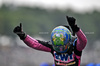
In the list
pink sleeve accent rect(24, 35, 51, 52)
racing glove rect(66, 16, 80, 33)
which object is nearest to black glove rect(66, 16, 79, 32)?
racing glove rect(66, 16, 80, 33)

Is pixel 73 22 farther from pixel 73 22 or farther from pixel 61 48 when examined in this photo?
pixel 61 48

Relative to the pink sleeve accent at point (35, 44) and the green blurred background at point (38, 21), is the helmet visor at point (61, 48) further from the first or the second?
the green blurred background at point (38, 21)

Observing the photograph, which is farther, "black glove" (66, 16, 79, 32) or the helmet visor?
the helmet visor

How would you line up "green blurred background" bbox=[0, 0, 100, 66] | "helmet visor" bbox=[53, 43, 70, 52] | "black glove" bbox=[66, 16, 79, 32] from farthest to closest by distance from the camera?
"green blurred background" bbox=[0, 0, 100, 66] < "helmet visor" bbox=[53, 43, 70, 52] < "black glove" bbox=[66, 16, 79, 32]

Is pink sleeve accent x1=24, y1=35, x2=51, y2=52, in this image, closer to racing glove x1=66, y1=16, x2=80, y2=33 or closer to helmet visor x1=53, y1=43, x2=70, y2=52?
helmet visor x1=53, y1=43, x2=70, y2=52

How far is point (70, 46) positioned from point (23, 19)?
61.8 m

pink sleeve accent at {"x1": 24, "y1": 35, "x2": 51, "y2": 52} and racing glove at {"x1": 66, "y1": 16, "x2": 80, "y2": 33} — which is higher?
racing glove at {"x1": 66, "y1": 16, "x2": 80, "y2": 33}

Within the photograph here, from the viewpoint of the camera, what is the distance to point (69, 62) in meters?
6.50

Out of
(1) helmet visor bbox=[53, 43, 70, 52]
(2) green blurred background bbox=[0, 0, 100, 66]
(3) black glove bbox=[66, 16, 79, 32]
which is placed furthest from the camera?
(2) green blurred background bbox=[0, 0, 100, 66]

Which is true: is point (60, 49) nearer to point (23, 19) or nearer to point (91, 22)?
point (23, 19)

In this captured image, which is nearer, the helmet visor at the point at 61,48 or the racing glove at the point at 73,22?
the racing glove at the point at 73,22

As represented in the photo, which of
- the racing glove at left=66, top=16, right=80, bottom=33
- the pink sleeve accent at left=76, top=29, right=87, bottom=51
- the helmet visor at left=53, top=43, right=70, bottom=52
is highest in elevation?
the racing glove at left=66, top=16, right=80, bottom=33

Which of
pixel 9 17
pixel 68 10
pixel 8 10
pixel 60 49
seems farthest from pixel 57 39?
pixel 68 10

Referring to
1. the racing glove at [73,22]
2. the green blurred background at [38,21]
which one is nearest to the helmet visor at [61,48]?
the racing glove at [73,22]
